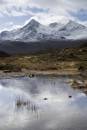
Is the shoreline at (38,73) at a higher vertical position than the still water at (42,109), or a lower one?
higher

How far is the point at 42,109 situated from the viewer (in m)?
34.8

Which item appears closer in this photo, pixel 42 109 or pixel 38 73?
pixel 42 109

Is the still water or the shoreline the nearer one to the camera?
the still water

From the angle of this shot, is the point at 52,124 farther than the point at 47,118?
No

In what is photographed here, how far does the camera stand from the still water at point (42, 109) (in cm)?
2755

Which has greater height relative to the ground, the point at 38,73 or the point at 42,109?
the point at 38,73

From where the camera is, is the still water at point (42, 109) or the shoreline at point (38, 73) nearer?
the still water at point (42, 109)

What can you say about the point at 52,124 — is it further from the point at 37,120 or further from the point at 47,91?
the point at 47,91

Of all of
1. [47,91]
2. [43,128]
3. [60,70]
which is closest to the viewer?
[43,128]

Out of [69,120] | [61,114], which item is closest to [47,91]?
[61,114]

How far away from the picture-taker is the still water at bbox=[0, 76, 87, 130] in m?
27.5

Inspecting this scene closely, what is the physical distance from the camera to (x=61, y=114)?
32.1m

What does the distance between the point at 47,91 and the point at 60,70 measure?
32.2 metres

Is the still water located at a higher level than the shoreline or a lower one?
lower
